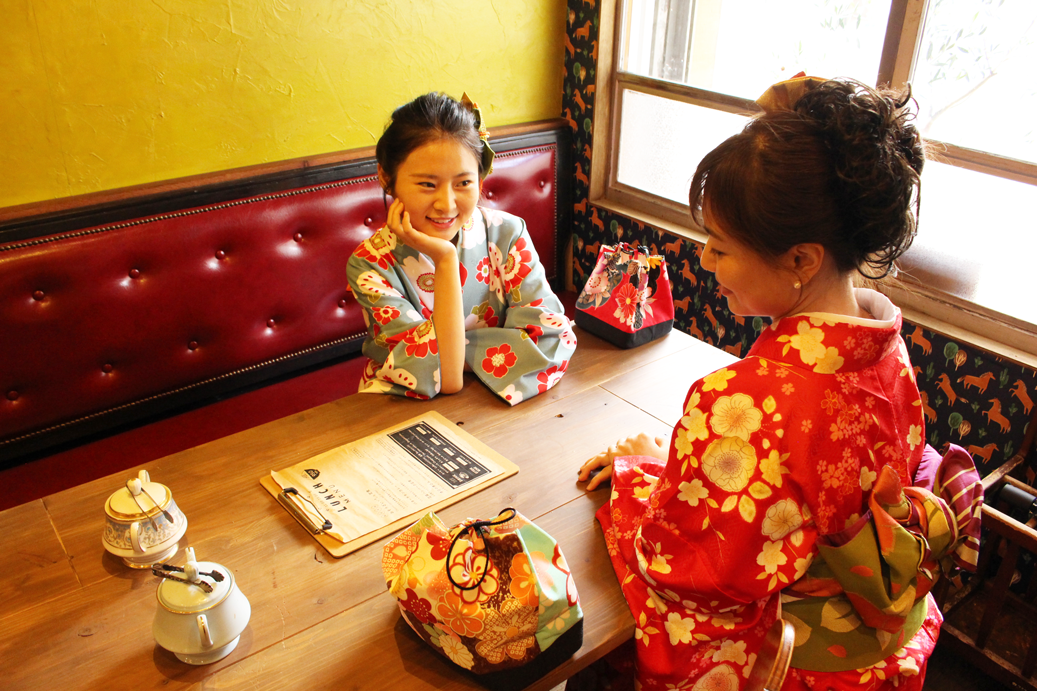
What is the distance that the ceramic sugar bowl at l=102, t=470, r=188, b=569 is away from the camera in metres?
1.16

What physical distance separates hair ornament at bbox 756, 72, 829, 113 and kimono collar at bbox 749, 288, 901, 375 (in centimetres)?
30

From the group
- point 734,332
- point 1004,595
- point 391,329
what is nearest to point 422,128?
point 391,329

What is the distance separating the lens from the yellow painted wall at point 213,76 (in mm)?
1846

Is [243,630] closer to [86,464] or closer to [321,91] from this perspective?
[86,464]

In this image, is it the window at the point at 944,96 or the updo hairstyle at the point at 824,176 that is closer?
the updo hairstyle at the point at 824,176

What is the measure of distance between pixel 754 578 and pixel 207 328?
169cm

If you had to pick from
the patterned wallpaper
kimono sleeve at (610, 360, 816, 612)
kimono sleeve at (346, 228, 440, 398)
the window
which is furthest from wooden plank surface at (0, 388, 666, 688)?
the window

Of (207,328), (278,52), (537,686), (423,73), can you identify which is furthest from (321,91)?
(537,686)

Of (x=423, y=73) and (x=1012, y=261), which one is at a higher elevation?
(x=423, y=73)

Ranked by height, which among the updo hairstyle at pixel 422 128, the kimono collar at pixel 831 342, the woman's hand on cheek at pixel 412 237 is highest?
the updo hairstyle at pixel 422 128

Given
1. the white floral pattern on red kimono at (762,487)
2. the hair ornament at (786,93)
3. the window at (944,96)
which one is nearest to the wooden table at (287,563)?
the white floral pattern on red kimono at (762,487)

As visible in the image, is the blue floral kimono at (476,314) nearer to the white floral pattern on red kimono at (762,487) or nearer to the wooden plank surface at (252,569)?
the wooden plank surface at (252,569)

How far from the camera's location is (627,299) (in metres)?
1.80

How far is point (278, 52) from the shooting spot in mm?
2156
